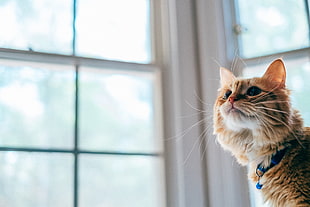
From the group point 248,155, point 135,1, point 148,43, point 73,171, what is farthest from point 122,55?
point 248,155

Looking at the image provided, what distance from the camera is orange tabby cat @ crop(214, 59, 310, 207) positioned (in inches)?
49.6

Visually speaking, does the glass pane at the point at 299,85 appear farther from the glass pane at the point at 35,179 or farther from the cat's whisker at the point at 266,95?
the glass pane at the point at 35,179

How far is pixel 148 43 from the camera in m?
1.95

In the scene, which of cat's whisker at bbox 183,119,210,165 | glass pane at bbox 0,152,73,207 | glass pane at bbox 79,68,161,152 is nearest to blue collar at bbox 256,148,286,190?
cat's whisker at bbox 183,119,210,165

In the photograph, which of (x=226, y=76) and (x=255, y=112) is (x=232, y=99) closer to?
(x=255, y=112)

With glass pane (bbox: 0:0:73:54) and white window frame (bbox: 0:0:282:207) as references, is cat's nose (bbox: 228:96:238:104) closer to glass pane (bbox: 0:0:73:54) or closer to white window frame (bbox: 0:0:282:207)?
white window frame (bbox: 0:0:282:207)

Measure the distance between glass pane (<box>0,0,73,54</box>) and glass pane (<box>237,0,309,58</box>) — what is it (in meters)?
0.72

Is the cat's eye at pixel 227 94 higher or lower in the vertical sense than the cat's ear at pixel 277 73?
lower

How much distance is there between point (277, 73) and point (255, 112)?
17cm

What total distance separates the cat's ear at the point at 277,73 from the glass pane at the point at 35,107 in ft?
2.48

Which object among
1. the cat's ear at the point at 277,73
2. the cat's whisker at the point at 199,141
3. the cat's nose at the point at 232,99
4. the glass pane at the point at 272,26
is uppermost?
the glass pane at the point at 272,26

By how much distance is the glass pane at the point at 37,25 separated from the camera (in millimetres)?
1729

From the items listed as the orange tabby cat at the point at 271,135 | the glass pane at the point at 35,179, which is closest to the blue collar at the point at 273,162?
the orange tabby cat at the point at 271,135

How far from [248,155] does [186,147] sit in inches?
17.2
